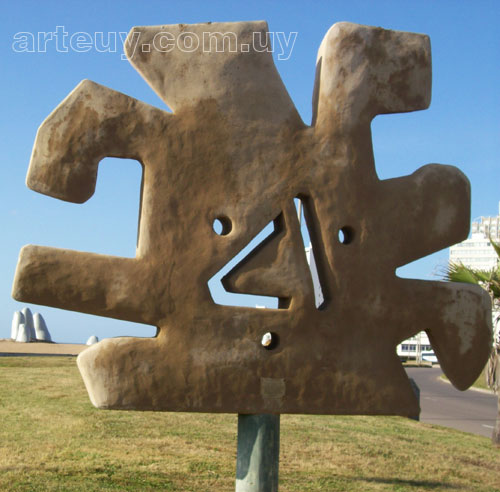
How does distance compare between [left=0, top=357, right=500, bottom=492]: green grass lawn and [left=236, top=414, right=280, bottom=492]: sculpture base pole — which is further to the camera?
[left=0, top=357, right=500, bottom=492]: green grass lawn

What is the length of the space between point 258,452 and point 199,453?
3711 mm

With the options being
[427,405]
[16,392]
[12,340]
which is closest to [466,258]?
[12,340]

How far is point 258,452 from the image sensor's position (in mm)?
4461

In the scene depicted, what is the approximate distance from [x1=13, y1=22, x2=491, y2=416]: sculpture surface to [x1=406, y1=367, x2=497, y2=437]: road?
9365mm

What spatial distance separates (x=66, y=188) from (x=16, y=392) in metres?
9.47

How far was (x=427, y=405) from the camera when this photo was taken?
1758 centimetres

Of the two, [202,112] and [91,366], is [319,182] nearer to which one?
[202,112]

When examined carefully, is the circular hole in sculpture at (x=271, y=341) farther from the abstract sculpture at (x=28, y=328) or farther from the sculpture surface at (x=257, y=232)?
the abstract sculpture at (x=28, y=328)

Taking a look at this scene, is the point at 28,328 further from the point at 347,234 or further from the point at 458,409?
the point at 347,234

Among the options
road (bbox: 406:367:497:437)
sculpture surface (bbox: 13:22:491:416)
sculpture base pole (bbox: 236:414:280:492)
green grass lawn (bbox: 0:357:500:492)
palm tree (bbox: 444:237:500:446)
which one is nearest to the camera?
sculpture surface (bbox: 13:22:491:416)

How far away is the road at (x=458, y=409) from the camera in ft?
46.3

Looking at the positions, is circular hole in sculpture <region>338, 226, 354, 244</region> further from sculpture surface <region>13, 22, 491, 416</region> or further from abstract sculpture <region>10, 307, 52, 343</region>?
abstract sculpture <region>10, 307, 52, 343</region>

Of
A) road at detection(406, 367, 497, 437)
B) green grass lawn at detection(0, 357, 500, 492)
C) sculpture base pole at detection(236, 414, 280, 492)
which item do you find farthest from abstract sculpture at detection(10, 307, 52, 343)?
sculpture base pole at detection(236, 414, 280, 492)

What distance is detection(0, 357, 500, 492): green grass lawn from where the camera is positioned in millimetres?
6797
